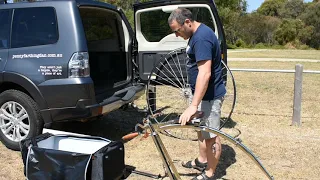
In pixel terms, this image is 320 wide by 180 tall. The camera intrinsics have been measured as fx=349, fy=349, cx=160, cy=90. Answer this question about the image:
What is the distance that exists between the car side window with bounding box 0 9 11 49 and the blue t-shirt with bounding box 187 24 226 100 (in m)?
2.38

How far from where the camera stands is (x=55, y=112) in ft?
13.2

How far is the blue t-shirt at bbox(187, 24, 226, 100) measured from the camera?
9.72ft

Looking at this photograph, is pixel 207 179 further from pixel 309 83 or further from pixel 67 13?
pixel 309 83

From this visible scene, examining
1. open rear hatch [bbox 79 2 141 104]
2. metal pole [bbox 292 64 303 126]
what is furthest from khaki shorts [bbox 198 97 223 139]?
metal pole [bbox 292 64 303 126]

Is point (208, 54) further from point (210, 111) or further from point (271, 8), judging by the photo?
point (271, 8)

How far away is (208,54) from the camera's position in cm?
294

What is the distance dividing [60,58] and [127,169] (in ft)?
4.78

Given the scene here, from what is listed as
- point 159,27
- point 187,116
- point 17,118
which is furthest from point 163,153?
point 159,27

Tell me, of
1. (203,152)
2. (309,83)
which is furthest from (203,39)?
(309,83)

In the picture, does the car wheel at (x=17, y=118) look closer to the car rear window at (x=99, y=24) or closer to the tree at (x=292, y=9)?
the car rear window at (x=99, y=24)

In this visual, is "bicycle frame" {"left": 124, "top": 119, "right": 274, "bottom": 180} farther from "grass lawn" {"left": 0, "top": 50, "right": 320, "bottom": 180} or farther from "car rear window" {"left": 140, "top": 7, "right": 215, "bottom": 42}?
"car rear window" {"left": 140, "top": 7, "right": 215, "bottom": 42}

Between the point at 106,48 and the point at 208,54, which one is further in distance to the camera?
the point at 106,48

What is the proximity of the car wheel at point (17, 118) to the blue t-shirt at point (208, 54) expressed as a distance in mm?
1987

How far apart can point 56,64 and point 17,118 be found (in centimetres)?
100
